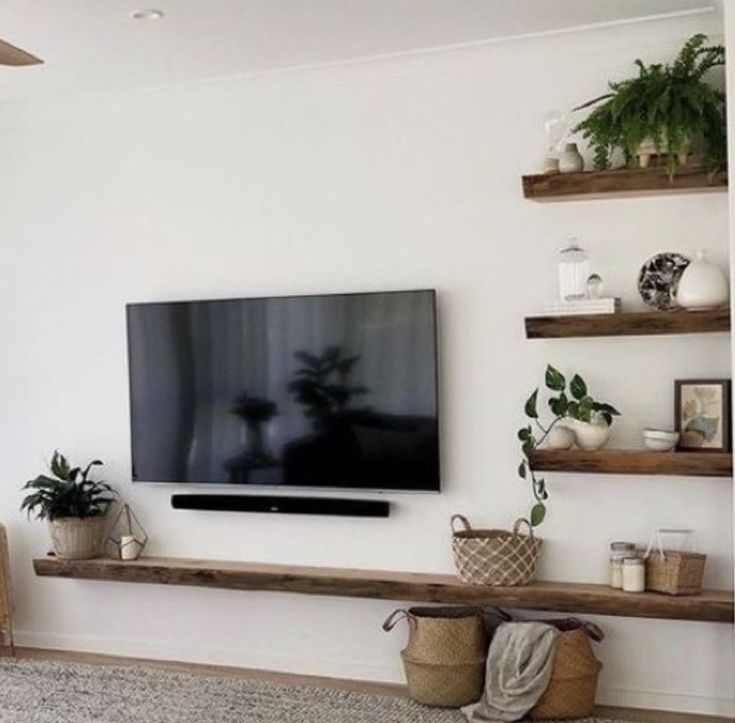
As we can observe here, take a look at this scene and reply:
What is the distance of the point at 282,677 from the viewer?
424cm

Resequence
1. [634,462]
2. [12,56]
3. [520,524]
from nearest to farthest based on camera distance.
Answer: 1. [12,56]
2. [634,462]
3. [520,524]

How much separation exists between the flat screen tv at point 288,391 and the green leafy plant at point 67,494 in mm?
252

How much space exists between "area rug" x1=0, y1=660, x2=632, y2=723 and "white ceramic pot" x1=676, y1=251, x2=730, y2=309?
1639 millimetres

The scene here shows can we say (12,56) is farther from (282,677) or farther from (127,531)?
(282,677)

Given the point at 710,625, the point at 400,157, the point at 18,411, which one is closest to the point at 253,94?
the point at 400,157

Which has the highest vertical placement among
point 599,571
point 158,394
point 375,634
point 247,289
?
point 247,289

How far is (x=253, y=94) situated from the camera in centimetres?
429

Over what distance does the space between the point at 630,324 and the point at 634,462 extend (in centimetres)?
52

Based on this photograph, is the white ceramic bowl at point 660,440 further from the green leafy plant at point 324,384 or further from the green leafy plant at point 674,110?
the green leafy plant at point 324,384

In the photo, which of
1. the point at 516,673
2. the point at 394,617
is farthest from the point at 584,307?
the point at 394,617

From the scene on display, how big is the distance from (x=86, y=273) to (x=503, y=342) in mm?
2074

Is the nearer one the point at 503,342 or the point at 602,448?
the point at 602,448

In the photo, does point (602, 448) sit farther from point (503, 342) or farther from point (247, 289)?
point (247, 289)

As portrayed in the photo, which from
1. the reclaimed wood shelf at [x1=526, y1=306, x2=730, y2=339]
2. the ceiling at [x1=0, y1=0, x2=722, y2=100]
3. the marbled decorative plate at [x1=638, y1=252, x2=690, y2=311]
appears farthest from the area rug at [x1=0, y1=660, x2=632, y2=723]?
the ceiling at [x1=0, y1=0, x2=722, y2=100]
